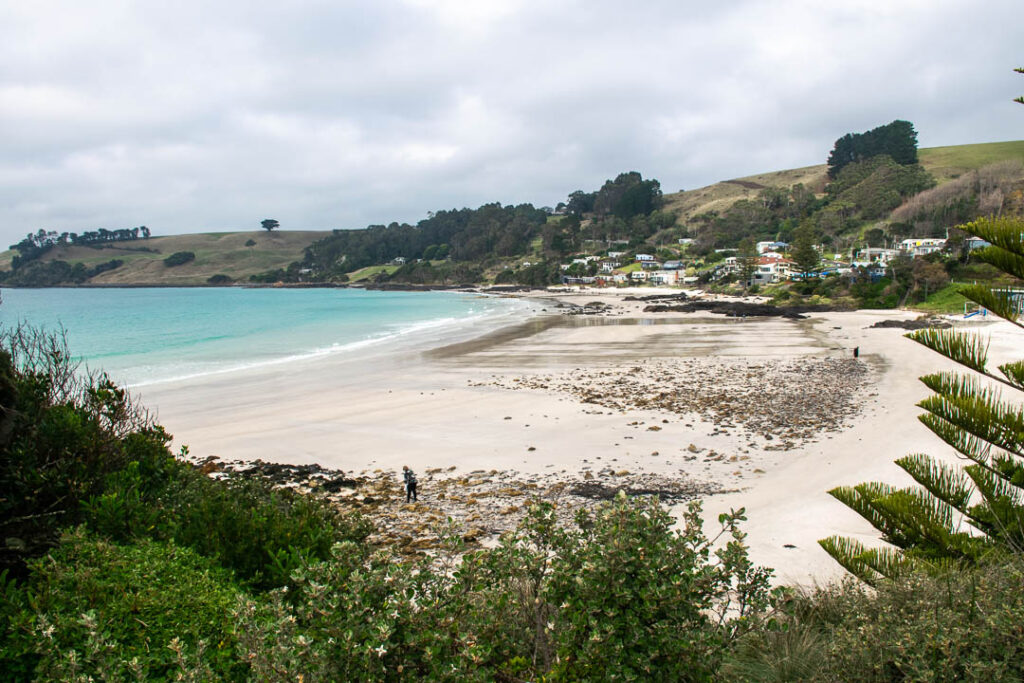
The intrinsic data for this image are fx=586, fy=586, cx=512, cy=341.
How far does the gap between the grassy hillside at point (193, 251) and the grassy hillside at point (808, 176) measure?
115 metres

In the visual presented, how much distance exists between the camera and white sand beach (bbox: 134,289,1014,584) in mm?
9938

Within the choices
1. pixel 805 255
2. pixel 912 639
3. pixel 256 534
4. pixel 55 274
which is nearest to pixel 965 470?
pixel 912 639

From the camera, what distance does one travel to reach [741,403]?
A: 621 inches

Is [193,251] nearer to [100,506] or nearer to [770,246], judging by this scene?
[770,246]

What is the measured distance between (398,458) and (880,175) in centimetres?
11961

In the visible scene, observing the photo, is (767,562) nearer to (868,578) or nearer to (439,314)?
(868,578)

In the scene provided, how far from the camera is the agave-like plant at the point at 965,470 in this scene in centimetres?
454

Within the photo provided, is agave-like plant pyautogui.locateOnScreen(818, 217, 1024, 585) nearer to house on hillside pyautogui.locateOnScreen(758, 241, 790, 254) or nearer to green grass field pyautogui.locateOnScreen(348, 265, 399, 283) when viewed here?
house on hillside pyautogui.locateOnScreen(758, 241, 790, 254)

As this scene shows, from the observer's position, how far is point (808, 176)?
14700cm

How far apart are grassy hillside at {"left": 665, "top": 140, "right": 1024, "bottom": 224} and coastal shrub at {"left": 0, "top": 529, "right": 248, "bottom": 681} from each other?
5138 inches

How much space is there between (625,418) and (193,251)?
192766mm

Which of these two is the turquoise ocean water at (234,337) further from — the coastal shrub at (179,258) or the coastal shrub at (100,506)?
the coastal shrub at (179,258)

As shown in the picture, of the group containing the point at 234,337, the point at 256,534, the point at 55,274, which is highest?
the point at 55,274

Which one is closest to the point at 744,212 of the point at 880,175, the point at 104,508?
the point at 880,175
